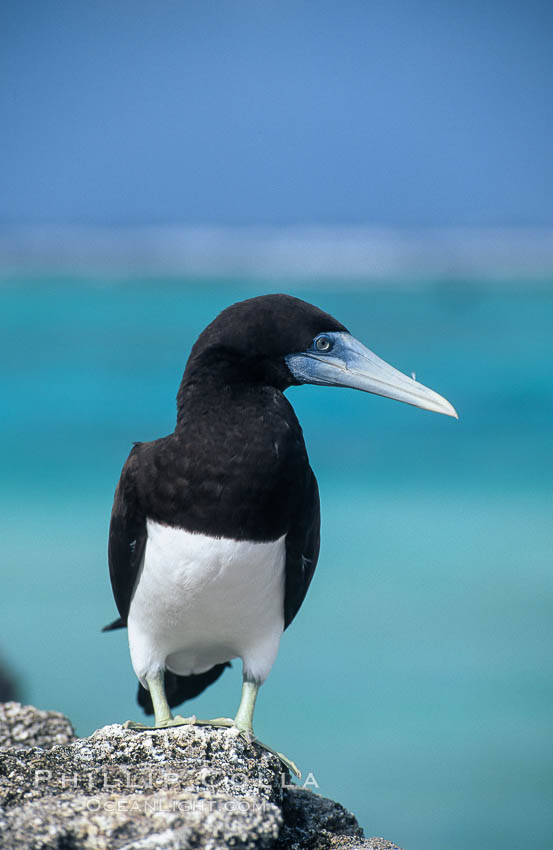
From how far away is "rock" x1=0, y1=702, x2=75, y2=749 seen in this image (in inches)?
111

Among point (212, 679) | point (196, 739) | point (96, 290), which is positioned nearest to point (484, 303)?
point (96, 290)

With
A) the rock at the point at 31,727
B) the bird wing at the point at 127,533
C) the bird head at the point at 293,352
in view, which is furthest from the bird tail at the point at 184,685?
the bird head at the point at 293,352

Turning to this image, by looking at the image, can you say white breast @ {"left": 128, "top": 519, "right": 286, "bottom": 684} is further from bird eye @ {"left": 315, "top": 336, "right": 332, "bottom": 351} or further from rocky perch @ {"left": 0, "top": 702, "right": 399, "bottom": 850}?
bird eye @ {"left": 315, "top": 336, "right": 332, "bottom": 351}

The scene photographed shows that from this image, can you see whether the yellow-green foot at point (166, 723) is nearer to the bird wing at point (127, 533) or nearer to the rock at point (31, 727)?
the bird wing at point (127, 533)

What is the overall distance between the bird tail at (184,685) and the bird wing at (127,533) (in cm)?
49

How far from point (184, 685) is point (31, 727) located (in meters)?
0.51

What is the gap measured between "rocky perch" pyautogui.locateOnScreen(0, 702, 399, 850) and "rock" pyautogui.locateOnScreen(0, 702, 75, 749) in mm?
872

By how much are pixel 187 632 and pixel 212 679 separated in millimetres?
628

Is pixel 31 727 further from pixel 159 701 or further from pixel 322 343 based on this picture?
pixel 322 343

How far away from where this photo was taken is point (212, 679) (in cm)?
302

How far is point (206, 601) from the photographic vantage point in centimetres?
234

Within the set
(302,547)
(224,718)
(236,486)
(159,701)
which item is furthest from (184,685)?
(236,486)

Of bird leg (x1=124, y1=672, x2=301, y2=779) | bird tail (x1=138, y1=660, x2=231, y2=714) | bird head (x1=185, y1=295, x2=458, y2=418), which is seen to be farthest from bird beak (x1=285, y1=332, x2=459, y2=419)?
bird tail (x1=138, y1=660, x2=231, y2=714)

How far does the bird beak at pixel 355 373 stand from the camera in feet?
7.76
